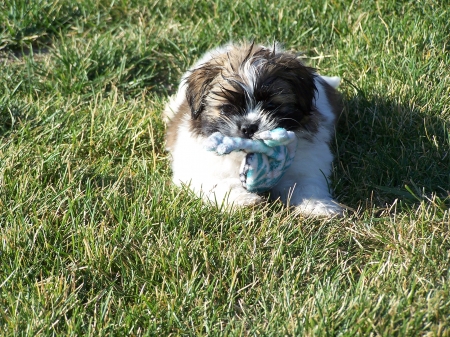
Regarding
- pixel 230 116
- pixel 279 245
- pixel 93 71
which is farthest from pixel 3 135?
pixel 279 245

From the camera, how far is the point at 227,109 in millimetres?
3627

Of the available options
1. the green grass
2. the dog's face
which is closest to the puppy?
the dog's face

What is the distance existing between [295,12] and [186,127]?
6.40 ft

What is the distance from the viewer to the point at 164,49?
5.43m

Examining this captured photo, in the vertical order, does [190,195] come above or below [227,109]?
below

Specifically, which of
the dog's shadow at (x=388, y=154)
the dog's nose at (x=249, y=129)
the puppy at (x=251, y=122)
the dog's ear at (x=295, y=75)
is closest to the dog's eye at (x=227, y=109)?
the puppy at (x=251, y=122)

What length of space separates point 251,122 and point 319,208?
617 millimetres

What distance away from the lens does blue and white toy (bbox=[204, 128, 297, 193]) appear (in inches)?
139

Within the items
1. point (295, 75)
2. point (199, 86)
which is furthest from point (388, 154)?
point (199, 86)

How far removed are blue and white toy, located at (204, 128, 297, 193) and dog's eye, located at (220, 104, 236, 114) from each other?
138 mm

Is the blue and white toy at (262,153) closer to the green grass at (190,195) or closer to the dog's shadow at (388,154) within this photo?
the green grass at (190,195)

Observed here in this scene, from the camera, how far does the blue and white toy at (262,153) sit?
353 centimetres

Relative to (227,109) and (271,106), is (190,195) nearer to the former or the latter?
(227,109)

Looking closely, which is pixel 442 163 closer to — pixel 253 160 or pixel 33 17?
pixel 253 160
